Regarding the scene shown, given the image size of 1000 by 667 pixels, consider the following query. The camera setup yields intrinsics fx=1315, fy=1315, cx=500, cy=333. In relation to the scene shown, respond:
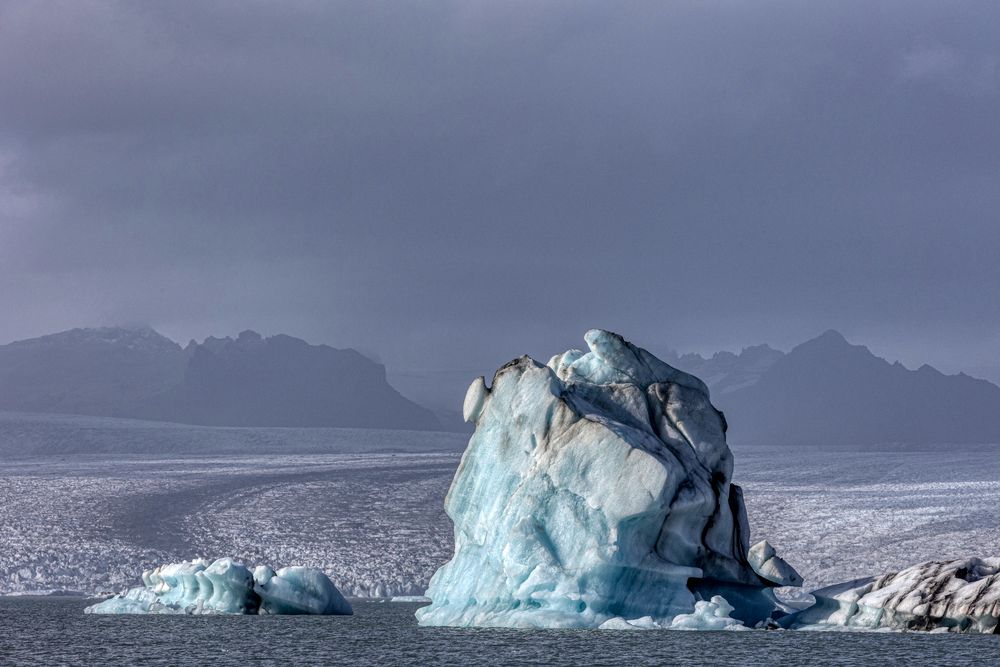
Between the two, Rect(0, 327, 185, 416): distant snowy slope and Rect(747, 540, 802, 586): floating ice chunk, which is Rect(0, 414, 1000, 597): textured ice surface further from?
Rect(0, 327, 185, 416): distant snowy slope

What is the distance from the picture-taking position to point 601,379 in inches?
839

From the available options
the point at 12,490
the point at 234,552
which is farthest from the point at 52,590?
the point at 12,490

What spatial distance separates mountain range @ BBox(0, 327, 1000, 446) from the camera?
131125 millimetres

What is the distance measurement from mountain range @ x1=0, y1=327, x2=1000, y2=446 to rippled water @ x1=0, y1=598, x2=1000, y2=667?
346 feet

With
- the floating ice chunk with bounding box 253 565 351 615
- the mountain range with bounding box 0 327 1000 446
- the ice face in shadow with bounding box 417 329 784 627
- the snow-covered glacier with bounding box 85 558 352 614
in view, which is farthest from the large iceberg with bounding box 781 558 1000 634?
the mountain range with bounding box 0 327 1000 446

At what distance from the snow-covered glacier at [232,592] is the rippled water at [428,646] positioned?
4.93ft

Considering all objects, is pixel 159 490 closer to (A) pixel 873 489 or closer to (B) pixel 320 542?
(B) pixel 320 542

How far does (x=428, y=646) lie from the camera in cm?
1766

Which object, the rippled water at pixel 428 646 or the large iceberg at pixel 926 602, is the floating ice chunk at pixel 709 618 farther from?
the large iceberg at pixel 926 602

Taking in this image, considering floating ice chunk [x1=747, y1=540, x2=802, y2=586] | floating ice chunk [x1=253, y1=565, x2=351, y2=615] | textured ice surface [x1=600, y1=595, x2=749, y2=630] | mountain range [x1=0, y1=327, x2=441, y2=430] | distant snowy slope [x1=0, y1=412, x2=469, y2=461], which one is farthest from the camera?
mountain range [x1=0, y1=327, x2=441, y2=430]

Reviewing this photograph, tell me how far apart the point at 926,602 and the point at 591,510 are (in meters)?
4.73

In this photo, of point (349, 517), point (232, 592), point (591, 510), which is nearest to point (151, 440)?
point (349, 517)

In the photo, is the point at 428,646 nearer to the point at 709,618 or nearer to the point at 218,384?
the point at 709,618

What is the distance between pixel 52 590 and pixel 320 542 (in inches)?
240
